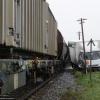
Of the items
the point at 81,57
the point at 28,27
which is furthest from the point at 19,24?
the point at 81,57

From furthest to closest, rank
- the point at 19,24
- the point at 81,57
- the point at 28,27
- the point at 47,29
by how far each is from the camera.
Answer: the point at 81,57 < the point at 47,29 < the point at 28,27 < the point at 19,24

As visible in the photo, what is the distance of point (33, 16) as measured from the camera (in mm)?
15031

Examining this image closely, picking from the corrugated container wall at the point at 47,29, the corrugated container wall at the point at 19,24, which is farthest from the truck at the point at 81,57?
the corrugated container wall at the point at 19,24

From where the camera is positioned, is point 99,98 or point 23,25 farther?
point 99,98

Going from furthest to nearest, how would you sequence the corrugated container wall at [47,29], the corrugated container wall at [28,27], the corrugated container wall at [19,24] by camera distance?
1. the corrugated container wall at [47,29]
2. the corrugated container wall at [28,27]
3. the corrugated container wall at [19,24]

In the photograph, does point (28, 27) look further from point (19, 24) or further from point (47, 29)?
point (47, 29)

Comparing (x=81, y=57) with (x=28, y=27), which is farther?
(x=81, y=57)

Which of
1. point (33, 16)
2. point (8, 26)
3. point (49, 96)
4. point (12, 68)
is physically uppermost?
point (33, 16)

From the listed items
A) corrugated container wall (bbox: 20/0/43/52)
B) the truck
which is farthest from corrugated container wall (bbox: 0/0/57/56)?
the truck

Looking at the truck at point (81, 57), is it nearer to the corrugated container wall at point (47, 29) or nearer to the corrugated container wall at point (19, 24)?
the corrugated container wall at point (47, 29)

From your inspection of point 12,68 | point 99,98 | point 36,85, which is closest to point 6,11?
point 12,68

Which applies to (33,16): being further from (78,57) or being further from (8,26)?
(78,57)

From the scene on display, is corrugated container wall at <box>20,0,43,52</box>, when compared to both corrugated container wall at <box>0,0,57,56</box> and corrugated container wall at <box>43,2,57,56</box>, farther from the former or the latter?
corrugated container wall at <box>43,2,57,56</box>

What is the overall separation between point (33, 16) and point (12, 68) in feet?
11.9
